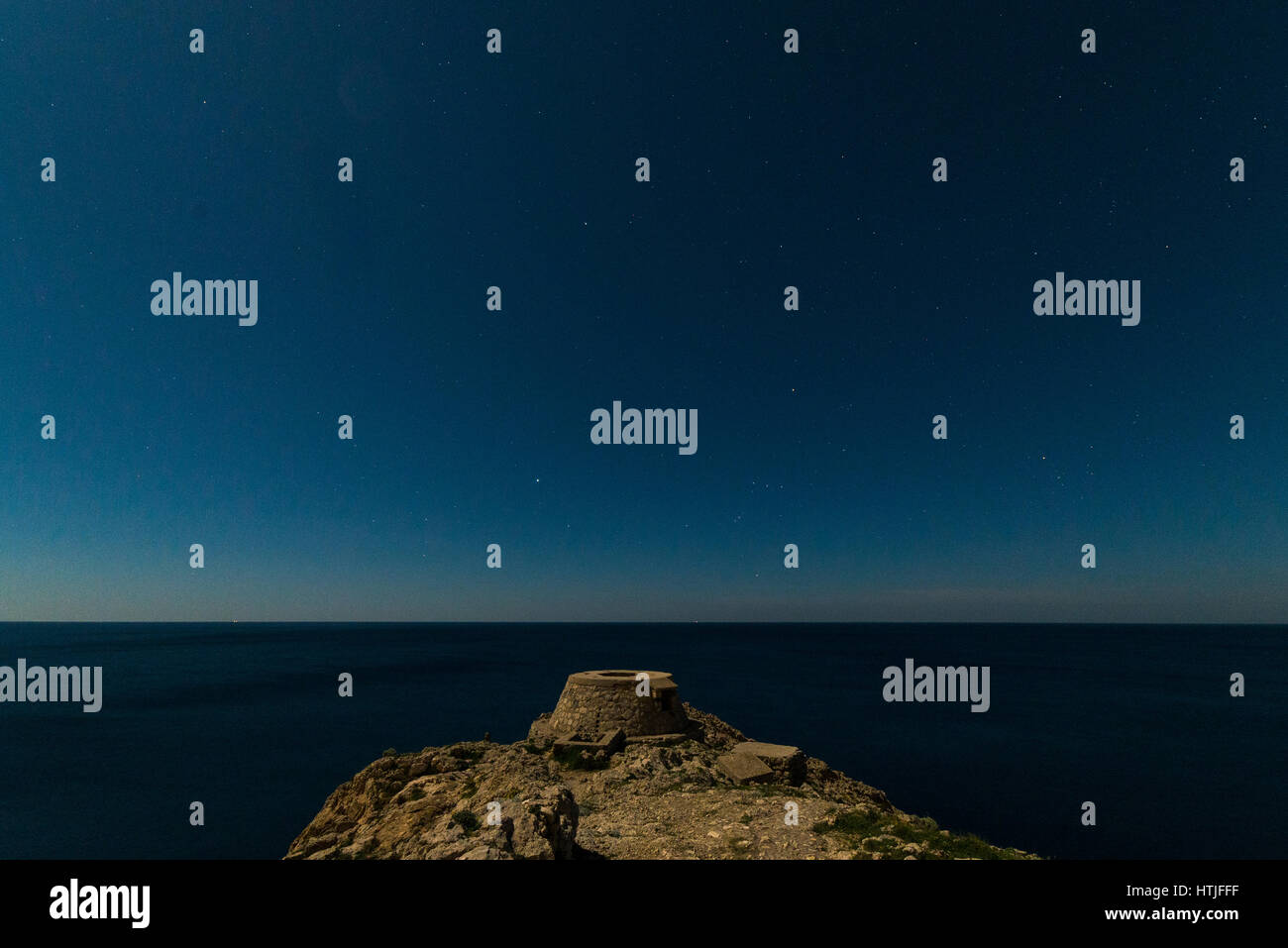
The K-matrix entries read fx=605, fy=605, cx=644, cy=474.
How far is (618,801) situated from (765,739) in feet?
168

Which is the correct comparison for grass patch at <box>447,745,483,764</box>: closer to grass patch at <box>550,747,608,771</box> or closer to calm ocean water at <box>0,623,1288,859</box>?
grass patch at <box>550,747,608,771</box>

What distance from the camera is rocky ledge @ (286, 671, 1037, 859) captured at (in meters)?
12.4

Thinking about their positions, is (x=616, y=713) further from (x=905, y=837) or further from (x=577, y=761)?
(x=905, y=837)

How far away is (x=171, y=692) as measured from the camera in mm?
103562

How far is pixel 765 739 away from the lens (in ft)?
217

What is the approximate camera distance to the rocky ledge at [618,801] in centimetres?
1240

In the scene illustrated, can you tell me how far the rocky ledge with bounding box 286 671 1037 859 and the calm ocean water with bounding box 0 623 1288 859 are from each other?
78.9ft

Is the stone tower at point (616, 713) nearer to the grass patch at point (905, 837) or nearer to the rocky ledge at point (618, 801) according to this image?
the rocky ledge at point (618, 801)

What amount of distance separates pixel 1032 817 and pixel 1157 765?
26094 mm

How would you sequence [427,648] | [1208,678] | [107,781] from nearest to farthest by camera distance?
[107,781] → [1208,678] → [427,648]

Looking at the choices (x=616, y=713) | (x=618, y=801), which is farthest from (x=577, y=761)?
(x=618, y=801)

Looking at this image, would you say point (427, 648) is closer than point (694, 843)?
No
